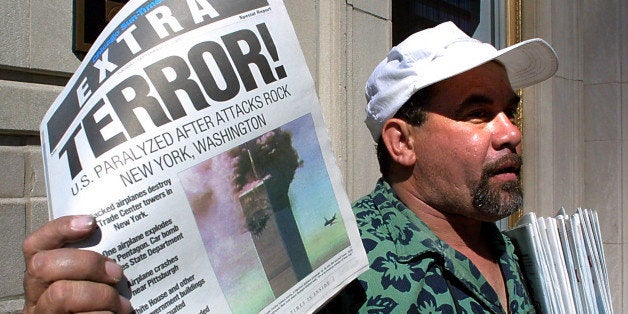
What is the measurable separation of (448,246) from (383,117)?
0.41 metres

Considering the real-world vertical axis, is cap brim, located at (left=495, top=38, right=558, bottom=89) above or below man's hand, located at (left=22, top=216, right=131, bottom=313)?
above

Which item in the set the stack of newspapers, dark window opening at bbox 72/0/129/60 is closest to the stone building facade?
dark window opening at bbox 72/0/129/60

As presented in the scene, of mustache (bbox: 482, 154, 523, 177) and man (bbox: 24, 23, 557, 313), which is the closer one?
man (bbox: 24, 23, 557, 313)

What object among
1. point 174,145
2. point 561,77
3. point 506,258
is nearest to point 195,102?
point 174,145

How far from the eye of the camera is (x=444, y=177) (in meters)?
1.83

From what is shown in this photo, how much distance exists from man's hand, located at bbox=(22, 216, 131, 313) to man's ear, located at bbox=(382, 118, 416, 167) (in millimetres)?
1095

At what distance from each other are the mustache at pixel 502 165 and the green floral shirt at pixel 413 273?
225 mm

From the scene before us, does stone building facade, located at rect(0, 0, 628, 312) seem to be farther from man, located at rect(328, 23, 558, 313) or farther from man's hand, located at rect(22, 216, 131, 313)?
man's hand, located at rect(22, 216, 131, 313)

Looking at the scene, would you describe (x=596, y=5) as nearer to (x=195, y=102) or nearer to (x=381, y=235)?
(x=381, y=235)

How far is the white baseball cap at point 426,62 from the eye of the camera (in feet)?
5.83

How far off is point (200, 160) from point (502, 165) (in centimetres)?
103

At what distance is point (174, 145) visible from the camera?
1.00 meters

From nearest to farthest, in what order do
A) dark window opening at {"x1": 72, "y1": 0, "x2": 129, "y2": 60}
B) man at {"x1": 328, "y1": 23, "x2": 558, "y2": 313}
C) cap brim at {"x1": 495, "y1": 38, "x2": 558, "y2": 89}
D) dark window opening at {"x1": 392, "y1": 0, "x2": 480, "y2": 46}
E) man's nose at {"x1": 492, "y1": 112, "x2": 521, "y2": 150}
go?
man at {"x1": 328, "y1": 23, "x2": 558, "y2": 313}, man's nose at {"x1": 492, "y1": 112, "x2": 521, "y2": 150}, cap brim at {"x1": 495, "y1": 38, "x2": 558, "y2": 89}, dark window opening at {"x1": 72, "y1": 0, "x2": 129, "y2": 60}, dark window opening at {"x1": 392, "y1": 0, "x2": 480, "y2": 46}

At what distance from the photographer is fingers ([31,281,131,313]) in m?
0.95
